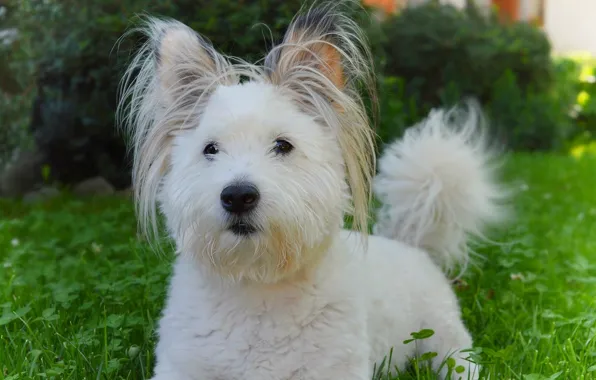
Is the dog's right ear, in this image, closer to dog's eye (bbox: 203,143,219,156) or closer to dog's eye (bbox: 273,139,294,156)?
dog's eye (bbox: 203,143,219,156)

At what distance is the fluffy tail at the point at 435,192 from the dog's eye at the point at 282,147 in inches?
51.5

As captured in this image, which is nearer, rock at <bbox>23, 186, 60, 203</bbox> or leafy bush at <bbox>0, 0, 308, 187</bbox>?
leafy bush at <bbox>0, 0, 308, 187</bbox>

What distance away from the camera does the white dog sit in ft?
7.52

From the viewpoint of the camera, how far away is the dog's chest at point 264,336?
246 centimetres

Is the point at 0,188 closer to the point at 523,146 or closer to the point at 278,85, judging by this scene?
the point at 278,85

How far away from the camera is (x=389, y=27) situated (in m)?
10.1

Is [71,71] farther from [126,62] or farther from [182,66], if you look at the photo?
[182,66]

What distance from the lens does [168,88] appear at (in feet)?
8.72

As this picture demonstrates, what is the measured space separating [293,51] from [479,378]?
1436 millimetres

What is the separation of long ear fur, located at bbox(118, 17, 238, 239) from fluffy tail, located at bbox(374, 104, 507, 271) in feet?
4.15

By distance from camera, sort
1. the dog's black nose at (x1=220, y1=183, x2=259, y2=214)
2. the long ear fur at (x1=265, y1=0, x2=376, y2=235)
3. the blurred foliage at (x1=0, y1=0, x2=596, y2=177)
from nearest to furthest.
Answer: the dog's black nose at (x1=220, y1=183, x2=259, y2=214), the long ear fur at (x1=265, y1=0, x2=376, y2=235), the blurred foliage at (x1=0, y1=0, x2=596, y2=177)

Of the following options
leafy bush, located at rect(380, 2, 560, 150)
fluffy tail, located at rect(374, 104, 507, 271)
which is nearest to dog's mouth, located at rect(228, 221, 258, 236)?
fluffy tail, located at rect(374, 104, 507, 271)

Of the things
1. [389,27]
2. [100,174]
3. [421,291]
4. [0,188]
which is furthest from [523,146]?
[421,291]

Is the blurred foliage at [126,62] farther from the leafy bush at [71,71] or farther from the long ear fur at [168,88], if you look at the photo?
the long ear fur at [168,88]
